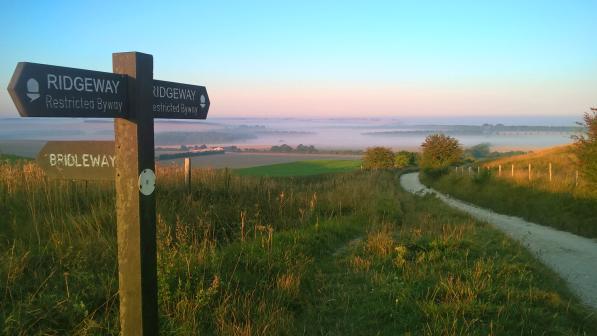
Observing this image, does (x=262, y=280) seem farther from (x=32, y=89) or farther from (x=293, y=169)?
(x=293, y=169)

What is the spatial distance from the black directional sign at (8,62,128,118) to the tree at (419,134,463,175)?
47.0 meters

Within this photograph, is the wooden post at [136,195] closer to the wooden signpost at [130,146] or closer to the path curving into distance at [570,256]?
the wooden signpost at [130,146]

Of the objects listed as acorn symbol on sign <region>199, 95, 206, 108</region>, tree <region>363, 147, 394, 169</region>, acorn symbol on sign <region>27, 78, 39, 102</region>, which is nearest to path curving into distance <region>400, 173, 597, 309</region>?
acorn symbol on sign <region>199, 95, 206, 108</region>

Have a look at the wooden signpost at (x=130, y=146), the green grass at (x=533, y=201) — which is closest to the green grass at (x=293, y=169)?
the green grass at (x=533, y=201)

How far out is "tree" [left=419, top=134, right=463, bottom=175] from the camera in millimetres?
49812

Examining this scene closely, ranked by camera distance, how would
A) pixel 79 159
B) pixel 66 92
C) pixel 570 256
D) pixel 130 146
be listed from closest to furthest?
pixel 66 92 < pixel 130 146 < pixel 79 159 < pixel 570 256

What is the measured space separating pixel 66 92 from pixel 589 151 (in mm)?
18265

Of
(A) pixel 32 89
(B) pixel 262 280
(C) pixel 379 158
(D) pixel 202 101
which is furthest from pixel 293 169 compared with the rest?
(A) pixel 32 89

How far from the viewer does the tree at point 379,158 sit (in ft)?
247

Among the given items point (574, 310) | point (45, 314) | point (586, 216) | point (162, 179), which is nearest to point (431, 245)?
point (574, 310)

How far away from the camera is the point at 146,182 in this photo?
2828 millimetres

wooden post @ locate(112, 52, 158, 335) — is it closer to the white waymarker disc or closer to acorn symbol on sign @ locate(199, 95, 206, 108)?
the white waymarker disc

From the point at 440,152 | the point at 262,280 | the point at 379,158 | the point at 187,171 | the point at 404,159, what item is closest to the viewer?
the point at 262,280

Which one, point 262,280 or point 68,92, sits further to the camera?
point 262,280
